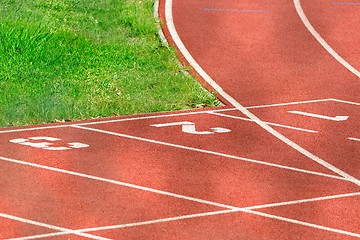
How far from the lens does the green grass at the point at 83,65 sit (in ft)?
36.9

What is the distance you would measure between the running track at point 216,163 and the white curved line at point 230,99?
0.08ft

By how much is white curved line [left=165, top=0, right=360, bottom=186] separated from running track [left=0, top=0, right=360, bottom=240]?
0.9 inches

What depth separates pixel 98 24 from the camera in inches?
632

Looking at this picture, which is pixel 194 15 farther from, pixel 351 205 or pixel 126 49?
pixel 351 205

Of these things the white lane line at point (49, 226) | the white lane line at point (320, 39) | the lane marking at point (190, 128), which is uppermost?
the white lane line at point (320, 39)

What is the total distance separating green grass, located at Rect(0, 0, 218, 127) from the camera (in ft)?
36.9

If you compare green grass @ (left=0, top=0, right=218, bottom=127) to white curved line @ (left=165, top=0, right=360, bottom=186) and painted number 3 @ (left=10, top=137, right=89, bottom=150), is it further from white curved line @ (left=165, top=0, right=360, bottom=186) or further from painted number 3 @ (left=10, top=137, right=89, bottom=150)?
painted number 3 @ (left=10, top=137, right=89, bottom=150)

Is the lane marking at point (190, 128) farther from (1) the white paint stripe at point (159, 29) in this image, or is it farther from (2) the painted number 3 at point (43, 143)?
(1) the white paint stripe at point (159, 29)

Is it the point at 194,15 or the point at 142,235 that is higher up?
the point at 194,15

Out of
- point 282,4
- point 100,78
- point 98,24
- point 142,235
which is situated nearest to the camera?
point 142,235

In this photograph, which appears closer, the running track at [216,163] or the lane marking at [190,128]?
the running track at [216,163]

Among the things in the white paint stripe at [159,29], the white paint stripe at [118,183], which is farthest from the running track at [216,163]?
the white paint stripe at [159,29]

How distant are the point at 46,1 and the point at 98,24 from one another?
5.71 feet

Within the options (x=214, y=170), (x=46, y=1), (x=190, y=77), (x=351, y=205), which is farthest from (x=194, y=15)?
(x=351, y=205)
